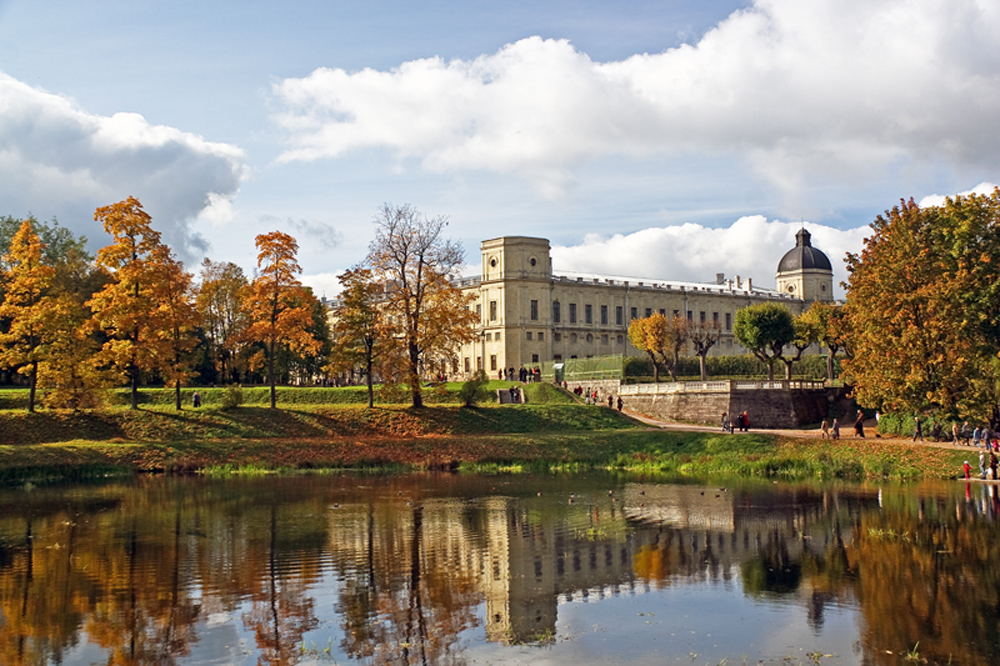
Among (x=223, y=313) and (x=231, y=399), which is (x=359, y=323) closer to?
(x=231, y=399)

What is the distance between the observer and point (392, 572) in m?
14.6

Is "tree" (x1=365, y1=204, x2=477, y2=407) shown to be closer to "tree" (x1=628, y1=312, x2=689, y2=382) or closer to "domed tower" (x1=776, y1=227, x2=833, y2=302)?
"tree" (x1=628, y1=312, x2=689, y2=382)

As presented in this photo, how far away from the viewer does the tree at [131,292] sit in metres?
38.3

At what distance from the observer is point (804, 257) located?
9788 centimetres

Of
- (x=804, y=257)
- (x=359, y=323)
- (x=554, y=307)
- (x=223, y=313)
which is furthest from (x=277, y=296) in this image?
(x=804, y=257)

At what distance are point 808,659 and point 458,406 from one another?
112 feet

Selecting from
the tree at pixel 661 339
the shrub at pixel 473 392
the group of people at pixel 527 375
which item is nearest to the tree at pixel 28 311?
the shrub at pixel 473 392

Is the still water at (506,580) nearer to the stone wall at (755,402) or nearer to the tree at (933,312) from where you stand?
the tree at (933,312)

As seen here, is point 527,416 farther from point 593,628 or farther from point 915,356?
point 593,628

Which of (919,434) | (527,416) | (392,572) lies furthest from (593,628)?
(527,416)

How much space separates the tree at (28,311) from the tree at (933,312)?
32436 mm

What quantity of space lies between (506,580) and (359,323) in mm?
28279

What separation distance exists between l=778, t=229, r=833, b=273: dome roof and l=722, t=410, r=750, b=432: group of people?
59.2 metres

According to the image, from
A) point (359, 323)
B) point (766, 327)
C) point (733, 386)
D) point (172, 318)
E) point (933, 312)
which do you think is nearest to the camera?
point (933, 312)
